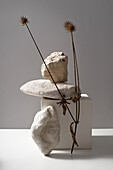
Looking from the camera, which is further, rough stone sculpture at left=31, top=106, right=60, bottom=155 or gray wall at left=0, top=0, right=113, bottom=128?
gray wall at left=0, top=0, right=113, bottom=128

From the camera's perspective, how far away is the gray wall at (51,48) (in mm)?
2334

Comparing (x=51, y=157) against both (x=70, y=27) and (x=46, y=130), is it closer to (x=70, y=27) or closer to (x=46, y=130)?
(x=46, y=130)

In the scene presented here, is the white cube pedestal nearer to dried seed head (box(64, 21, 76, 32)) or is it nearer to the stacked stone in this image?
the stacked stone

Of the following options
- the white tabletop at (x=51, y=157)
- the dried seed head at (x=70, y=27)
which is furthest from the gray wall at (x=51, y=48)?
the dried seed head at (x=70, y=27)

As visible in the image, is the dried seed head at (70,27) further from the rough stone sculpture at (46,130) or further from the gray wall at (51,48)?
the gray wall at (51,48)

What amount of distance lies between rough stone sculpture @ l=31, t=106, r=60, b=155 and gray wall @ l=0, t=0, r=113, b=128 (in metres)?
1.05

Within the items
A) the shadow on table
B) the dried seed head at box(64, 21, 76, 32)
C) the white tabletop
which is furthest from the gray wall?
the dried seed head at box(64, 21, 76, 32)

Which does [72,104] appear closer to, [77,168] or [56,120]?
[56,120]

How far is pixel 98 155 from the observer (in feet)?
4.58

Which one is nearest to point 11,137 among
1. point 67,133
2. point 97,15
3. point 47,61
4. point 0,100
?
point 67,133

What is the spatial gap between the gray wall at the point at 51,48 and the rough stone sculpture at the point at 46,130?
105 cm

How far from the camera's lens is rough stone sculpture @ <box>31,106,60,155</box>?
53.6 inches

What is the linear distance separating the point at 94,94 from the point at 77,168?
1267mm

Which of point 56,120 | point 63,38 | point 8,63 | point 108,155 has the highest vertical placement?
point 63,38
